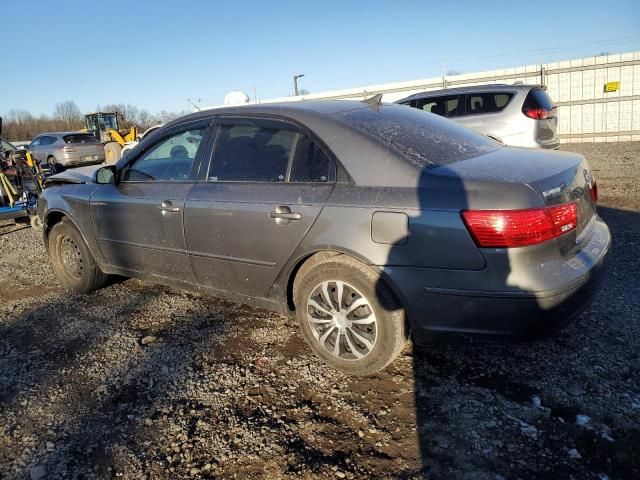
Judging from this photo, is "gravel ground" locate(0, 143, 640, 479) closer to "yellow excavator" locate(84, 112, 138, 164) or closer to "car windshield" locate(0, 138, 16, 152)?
"car windshield" locate(0, 138, 16, 152)

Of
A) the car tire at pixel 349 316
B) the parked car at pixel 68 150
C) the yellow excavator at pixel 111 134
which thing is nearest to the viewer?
the car tire at pixel 349 316

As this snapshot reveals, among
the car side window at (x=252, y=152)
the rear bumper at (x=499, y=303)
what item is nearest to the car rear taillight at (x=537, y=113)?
the rear bumper at (x=499, y=303)

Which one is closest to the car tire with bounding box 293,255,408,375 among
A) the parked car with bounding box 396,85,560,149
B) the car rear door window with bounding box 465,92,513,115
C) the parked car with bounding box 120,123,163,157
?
the parked car with bounding box 120,123,163,157

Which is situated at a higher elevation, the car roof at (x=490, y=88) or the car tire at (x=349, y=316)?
the car roof at (x=490, y=88)

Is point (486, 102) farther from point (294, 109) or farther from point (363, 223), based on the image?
point (363, 223)

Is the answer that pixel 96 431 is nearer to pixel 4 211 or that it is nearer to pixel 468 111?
pixel 4 211

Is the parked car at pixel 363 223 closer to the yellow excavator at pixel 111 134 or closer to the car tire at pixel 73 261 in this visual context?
the car tire at pixel 73 261

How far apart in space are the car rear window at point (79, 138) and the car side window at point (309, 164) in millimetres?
18855

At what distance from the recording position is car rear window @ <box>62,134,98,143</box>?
61.9 feet

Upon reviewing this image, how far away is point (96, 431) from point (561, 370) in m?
2.66

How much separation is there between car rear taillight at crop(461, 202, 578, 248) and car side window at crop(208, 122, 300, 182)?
127 centimetres

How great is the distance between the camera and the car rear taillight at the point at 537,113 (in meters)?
8.19

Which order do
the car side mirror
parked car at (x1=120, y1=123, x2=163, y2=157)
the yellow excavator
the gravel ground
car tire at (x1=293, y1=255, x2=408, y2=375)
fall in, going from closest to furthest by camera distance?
the gravel ground → car tire at (x1=293, y1=255, x2=408, y2=375) → the car side mirror → parked car at (x1=120, y1=123, x2=163, y2=157) → the yellow excavator

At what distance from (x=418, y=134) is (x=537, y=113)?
6.19 m
